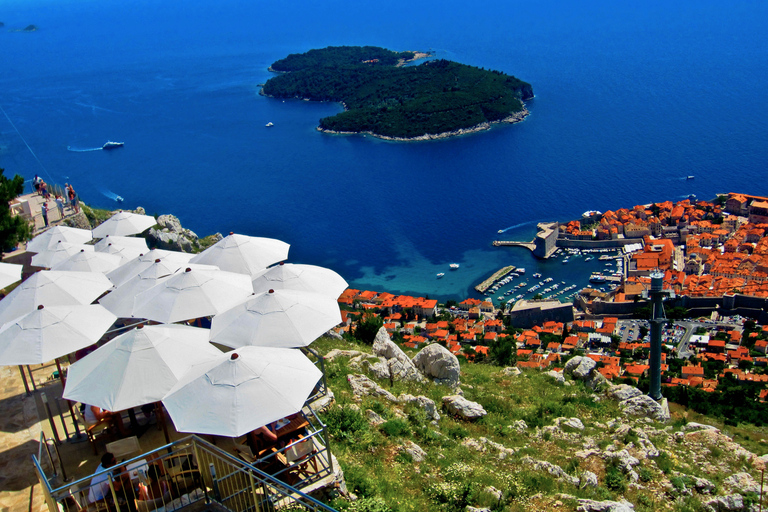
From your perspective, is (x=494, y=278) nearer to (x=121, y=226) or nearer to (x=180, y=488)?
(x=121, y=226)

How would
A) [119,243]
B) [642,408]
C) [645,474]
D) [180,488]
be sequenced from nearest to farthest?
[180,488] < [645,474] < [642,408] < [119,243]

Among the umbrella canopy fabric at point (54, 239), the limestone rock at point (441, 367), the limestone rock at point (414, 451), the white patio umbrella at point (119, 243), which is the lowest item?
the limestone rock at point (441, 367)

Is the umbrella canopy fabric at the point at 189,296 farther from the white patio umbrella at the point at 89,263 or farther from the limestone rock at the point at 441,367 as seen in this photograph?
the limestone rock at the point at 441,367

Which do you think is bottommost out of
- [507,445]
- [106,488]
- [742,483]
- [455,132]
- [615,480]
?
[742,483]

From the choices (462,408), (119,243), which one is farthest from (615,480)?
(119,243)

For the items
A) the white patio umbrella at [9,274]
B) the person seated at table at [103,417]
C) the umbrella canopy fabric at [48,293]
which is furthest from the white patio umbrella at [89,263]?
the person seated at table at [103,417]

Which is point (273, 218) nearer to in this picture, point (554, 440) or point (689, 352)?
point (689, 352)
